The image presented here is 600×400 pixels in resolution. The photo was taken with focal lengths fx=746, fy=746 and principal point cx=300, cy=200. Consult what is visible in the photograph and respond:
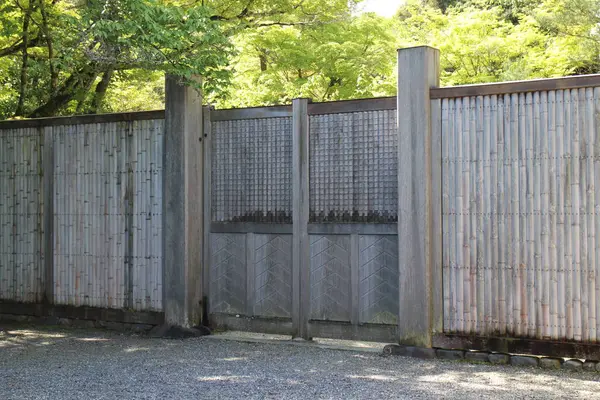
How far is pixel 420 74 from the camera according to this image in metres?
6.84

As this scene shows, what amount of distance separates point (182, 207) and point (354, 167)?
1983mm

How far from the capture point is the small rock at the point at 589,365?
6066 mm

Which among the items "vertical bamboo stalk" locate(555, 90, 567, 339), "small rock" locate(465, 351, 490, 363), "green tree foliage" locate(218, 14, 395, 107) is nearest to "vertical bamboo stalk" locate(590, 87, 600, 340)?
"vertical bamboo stalk" locate(555, 90, 567, 339)

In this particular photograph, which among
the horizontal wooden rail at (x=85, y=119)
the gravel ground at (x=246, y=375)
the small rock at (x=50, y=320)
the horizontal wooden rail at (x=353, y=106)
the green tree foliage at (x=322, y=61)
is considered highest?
the green tree foliage at (x=322, y=61)

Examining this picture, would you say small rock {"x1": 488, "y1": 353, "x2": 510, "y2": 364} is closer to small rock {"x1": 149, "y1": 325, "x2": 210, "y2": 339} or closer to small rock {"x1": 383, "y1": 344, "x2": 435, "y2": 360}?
small rock {"x1": 383, "y1": 344, "x2": 435, "y2": 360}

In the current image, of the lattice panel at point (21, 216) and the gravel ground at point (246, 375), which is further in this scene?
the lattice panel at point (21, 216)

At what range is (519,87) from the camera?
641cm

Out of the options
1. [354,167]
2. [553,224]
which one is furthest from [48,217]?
[553,224]

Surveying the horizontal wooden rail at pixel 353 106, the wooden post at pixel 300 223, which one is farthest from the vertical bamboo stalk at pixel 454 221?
the wooden post at pixel 300 223

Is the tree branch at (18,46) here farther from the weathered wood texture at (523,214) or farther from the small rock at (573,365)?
the small rock at (573,365)

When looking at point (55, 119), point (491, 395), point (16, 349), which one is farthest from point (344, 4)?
A: point (491, 395)

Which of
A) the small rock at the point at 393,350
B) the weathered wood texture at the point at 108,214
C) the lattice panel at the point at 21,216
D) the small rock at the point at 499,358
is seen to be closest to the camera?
the small rock at the point at 499,358

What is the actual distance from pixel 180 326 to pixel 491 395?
379 cm

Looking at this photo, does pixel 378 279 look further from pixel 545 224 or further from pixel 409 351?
pixel 545 224
